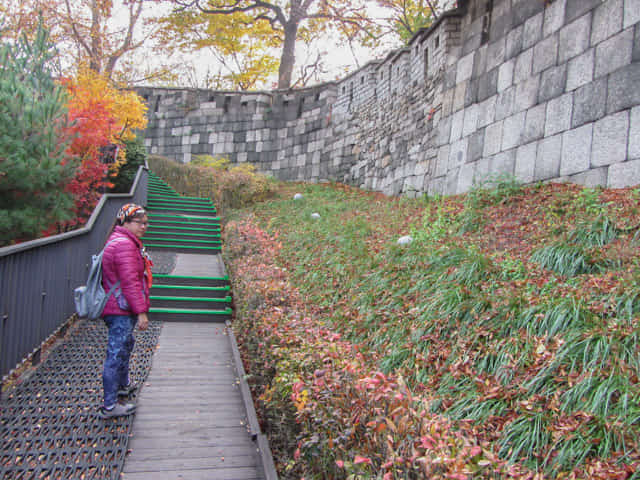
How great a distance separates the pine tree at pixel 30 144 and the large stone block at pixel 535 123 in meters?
6.64

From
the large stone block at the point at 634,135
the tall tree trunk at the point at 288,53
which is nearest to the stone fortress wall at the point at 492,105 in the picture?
the large stone block at the point at 634,135

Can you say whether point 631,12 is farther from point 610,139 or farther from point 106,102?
point 106,102

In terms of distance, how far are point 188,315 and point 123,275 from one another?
2.99 meters

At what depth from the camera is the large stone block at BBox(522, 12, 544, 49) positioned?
6586mm

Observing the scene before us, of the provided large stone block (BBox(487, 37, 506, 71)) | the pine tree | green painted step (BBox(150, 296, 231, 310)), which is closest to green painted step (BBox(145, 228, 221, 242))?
the pine tree

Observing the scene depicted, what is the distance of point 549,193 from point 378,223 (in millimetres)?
2718

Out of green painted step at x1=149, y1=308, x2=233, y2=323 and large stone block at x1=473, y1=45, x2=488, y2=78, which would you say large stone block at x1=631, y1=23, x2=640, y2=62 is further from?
green painted step at x1=149, y1=308, x2=233, y2=323

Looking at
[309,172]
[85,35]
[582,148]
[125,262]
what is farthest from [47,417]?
[85,35]

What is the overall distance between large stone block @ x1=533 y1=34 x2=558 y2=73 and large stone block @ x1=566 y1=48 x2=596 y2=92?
0.39 meters

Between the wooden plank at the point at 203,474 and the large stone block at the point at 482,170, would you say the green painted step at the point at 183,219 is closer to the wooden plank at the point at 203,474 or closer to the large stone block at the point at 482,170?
the large stone block at the point at 482,170

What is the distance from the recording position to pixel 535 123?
21.1ft

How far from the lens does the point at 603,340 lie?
2725 millimetres

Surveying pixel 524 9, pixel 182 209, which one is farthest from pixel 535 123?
pixel 182 209

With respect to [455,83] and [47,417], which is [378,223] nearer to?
[455,83]
